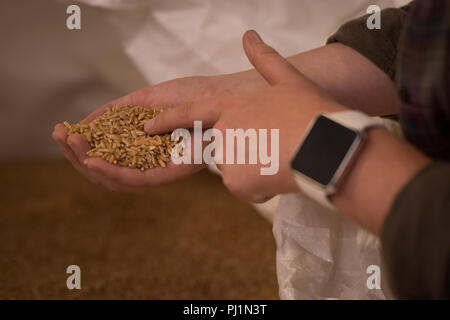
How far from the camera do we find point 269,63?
0.62 m

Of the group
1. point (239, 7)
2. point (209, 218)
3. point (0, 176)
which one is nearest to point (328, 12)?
point (239, 7)

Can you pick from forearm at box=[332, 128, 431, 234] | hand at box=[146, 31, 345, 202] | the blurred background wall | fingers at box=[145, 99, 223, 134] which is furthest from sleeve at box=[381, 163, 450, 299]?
the blurred background wall

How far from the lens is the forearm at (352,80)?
73 cm

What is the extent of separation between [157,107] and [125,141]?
108 mm

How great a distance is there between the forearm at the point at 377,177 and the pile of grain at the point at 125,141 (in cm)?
28

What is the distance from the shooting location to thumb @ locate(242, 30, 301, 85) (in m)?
0.60

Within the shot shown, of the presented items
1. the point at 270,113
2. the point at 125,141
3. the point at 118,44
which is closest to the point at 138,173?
the point at 125,141

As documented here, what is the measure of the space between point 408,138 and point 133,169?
1.13 ft

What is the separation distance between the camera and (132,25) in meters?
1.08

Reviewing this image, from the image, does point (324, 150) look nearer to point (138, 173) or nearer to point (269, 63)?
→ point (269, 63)

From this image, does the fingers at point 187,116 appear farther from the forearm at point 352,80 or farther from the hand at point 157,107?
the forearm at point 352,80

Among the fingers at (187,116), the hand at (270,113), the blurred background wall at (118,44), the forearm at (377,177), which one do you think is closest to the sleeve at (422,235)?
the forearm at (377,177)
